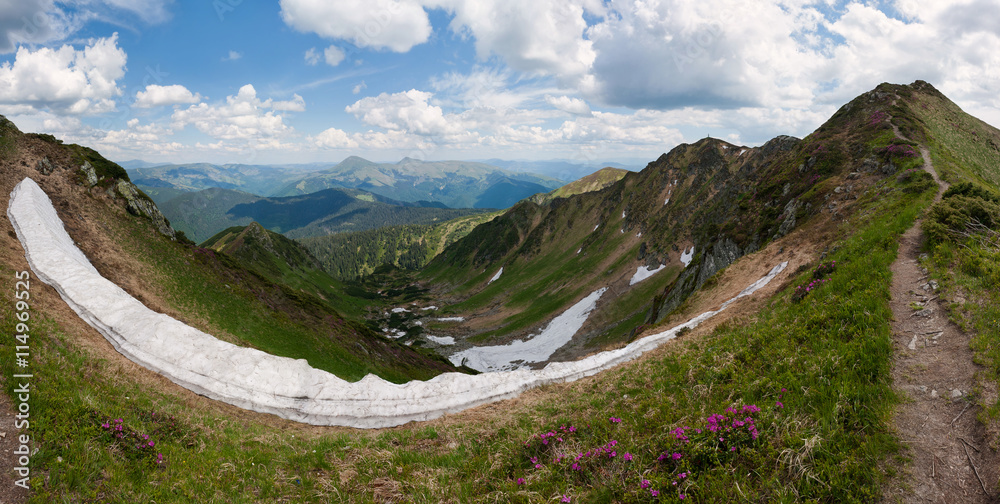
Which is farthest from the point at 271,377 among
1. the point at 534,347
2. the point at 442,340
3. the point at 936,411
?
the point at 442,340

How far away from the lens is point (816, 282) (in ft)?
54.2

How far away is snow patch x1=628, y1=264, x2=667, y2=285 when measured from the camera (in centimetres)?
8550

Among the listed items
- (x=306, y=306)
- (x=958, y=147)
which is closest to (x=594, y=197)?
(x=958, y=147)

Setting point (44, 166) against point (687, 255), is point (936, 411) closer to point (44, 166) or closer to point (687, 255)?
point (44, 166)

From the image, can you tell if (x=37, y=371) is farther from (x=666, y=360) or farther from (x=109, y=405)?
(x=666, y=360)

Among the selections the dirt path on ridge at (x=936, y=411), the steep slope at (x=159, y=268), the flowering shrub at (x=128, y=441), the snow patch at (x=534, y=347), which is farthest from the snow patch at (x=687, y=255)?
the flowering shrub at (x=128, y=441)

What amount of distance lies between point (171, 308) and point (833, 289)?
146ft

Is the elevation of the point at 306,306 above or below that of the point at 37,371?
below

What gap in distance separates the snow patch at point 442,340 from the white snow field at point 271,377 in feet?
264

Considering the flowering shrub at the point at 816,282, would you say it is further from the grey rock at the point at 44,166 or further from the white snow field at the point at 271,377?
the grey rock at the point at 44,166

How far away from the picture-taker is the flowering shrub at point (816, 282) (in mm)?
16203

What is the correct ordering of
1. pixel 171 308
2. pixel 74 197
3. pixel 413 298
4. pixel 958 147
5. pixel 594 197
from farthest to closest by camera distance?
pixel 413 298, pixel 594 197, pixel 958 147, pixel 74 197, pixel 171 308

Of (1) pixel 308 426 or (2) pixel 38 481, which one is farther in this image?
(1) pixel 308 426

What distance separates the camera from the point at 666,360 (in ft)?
50.9
